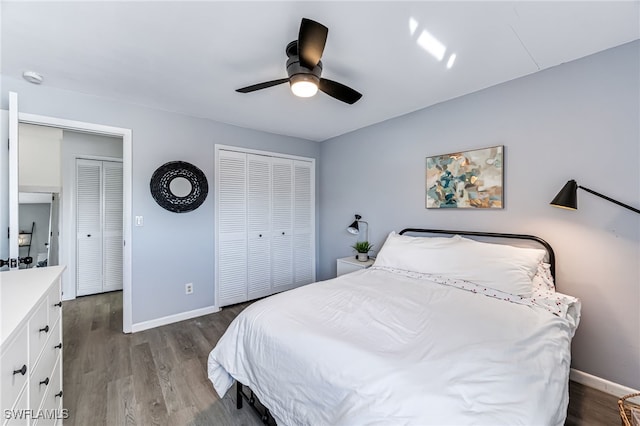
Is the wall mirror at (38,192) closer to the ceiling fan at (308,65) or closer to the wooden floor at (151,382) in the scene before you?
the wooden floor at (151,382)

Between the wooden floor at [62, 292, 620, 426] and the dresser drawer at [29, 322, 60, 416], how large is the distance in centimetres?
59

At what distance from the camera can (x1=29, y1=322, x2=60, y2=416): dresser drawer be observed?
1.10 m

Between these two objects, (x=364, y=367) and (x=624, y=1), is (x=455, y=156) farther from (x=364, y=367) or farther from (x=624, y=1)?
(x=364, y=367)

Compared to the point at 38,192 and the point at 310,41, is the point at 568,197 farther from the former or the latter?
the point at 38,192

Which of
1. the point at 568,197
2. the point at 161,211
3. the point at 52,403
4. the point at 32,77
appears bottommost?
the point at 52,403

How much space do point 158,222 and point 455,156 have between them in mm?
3277

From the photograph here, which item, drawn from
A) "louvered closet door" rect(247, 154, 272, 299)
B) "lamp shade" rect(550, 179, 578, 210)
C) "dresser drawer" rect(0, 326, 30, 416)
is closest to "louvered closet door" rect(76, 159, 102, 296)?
"louvered closet door" rect(247, 154, 272, 299)

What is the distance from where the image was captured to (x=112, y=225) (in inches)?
162

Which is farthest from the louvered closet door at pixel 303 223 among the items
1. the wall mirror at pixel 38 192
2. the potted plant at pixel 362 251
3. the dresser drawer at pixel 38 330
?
the dresser drawer at pixel 38 330

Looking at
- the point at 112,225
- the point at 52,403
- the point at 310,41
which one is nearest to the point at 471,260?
the point at 310,41

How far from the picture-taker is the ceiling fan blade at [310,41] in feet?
4.45

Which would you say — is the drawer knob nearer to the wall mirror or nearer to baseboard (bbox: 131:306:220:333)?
baseboard (bbox: 131:306:220:333)

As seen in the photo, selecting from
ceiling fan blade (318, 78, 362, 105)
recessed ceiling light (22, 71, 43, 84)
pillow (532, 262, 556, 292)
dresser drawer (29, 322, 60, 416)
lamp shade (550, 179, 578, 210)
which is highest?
recessed ceiling light (22, 71, 43, 84)

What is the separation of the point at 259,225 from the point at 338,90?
2409 mm
